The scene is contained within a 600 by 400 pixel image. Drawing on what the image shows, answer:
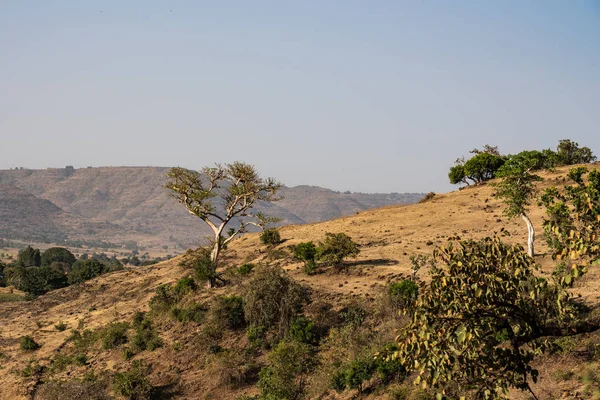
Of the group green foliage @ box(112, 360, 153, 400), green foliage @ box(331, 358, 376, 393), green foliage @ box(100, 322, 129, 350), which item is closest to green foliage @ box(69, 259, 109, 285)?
green foliage @ box(100, 322, 129, 350)

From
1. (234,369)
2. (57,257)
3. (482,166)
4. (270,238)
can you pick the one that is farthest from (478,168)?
(57,257)

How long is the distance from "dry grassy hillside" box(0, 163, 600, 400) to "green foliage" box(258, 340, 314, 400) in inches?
62.0

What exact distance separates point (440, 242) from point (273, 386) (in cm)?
2682

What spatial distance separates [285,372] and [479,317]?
627 inches

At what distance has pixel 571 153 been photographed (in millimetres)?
74312

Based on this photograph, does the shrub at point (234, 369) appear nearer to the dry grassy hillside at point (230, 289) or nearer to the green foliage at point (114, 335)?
the dry grassy hillside at point (230, 289)

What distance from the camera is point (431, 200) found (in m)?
69.4

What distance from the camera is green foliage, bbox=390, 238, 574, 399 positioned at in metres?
11.3

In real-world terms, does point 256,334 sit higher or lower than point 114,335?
higher

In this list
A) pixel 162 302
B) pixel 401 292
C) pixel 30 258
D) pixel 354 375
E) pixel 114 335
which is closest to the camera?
pixel 354 375

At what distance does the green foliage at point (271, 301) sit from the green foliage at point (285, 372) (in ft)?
12.0

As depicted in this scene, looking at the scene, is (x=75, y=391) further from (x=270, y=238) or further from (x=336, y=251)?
(x=270, y=238)

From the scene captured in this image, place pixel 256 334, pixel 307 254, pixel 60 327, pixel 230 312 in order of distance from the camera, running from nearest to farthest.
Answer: pixel 256 334 → pixel 230 312 → pixel 307 254 → pixel 60 327

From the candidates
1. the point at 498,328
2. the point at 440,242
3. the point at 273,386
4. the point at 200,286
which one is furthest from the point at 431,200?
the point at 498,328
